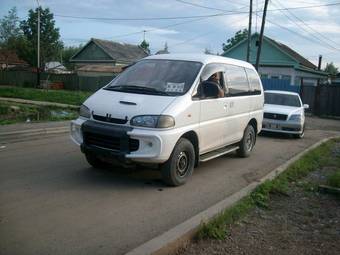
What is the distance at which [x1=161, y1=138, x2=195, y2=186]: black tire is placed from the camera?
6664 millimetres

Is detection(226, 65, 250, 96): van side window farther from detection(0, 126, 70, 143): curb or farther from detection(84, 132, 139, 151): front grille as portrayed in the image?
detection(0, 126, 70, 143): curb

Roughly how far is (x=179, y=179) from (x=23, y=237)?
2.88 m

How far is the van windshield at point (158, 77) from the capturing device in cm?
710

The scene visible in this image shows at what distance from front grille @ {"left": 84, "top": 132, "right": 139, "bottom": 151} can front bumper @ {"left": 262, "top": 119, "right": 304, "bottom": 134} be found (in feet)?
28.2

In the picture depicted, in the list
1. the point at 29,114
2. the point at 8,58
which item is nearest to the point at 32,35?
the point at 8,58

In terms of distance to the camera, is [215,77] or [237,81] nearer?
[215,77]

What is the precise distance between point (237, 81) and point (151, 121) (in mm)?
3134

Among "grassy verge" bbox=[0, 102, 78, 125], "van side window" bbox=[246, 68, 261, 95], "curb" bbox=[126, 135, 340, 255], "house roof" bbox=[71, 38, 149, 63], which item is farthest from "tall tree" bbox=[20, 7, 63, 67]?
"curb" bbox=[126, 135, 340, 255]

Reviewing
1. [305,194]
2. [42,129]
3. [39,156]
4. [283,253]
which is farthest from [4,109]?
[283,253]

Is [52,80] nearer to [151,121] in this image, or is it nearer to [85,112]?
[85,112]

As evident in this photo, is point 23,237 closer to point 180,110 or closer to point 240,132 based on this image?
point 180,110

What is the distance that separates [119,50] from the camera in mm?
55844

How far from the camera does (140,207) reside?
5.84m

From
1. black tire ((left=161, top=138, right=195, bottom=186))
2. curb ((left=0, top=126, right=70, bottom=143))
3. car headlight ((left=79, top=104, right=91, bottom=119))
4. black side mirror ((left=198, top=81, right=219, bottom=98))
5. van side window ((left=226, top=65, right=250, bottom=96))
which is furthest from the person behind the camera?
curb ((left=0, top=126, right=70, bottom=143))
